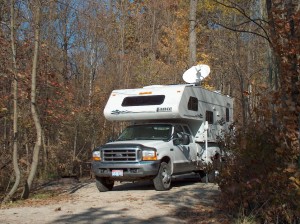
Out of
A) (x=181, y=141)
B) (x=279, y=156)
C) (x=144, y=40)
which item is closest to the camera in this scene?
(x=279, y=156)

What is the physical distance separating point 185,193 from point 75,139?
7148mm

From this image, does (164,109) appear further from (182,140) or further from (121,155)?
(121,155)

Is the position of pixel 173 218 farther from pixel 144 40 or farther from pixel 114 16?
pixel 144 40

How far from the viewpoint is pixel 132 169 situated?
11.4 m

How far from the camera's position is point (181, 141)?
41.6 ft

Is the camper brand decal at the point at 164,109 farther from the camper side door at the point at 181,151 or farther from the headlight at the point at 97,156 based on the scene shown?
the headlight at the point at 97,156

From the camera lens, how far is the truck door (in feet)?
40.9

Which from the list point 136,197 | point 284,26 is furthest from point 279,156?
point 136,197

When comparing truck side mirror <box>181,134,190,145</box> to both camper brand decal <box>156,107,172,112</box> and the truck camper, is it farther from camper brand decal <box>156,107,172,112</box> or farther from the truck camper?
camper brand decal <box>156,107,172,112</box>

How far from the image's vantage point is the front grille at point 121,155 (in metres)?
11.4

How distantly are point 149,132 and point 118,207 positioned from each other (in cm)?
376

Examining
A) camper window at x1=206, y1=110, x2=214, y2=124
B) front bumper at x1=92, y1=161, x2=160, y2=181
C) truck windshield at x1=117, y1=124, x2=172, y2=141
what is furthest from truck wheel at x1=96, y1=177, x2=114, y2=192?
camper window at x1=206, y1=110, x2=214, y2=124

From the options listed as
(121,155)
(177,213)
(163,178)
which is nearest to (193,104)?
(163,178)

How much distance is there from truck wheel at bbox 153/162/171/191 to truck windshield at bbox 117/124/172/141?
92cm
